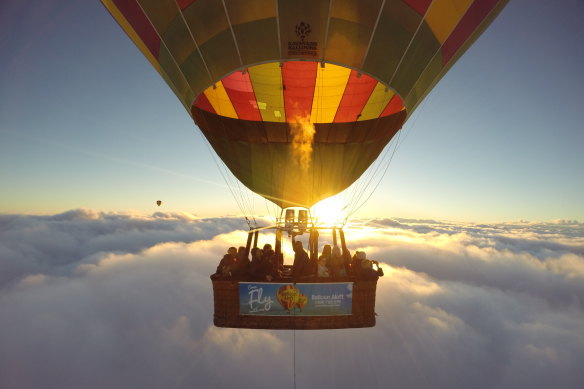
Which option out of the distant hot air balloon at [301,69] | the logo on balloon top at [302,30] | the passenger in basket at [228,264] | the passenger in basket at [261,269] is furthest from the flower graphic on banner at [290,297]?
the logo on balloon top at [302,30]

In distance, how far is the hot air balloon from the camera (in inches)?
→ 227

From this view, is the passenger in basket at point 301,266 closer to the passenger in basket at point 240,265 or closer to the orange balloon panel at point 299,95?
the passenger in basket at point 240,265

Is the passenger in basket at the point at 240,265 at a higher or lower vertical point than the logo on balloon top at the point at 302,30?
lower

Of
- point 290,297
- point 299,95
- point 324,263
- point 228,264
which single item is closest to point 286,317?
point 290,297

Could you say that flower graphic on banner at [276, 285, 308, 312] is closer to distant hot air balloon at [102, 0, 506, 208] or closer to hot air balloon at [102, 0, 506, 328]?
hot air balloon at [102, 0, 506, 328]

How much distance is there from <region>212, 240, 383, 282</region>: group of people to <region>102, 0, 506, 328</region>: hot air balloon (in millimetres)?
1459

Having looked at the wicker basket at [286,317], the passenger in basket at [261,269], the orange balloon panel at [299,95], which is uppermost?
the orange balloon panel at [299,95]

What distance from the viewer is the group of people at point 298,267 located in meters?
6.07

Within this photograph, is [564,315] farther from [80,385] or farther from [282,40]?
[80,385]

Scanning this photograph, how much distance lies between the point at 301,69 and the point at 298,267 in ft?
17.0

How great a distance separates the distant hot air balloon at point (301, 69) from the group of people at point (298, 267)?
12.9ft

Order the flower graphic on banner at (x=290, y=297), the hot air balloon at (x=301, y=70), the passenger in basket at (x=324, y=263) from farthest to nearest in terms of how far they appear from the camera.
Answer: the passenger in basket at (x=324, y=263)
the flower graphic on banner at (x=290, y=297)
the hot air balloon at (x=301, y=70)

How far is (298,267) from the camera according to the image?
6145 mm

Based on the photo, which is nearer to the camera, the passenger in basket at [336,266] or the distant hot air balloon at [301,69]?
the distant hot air balloon at [301,69]
